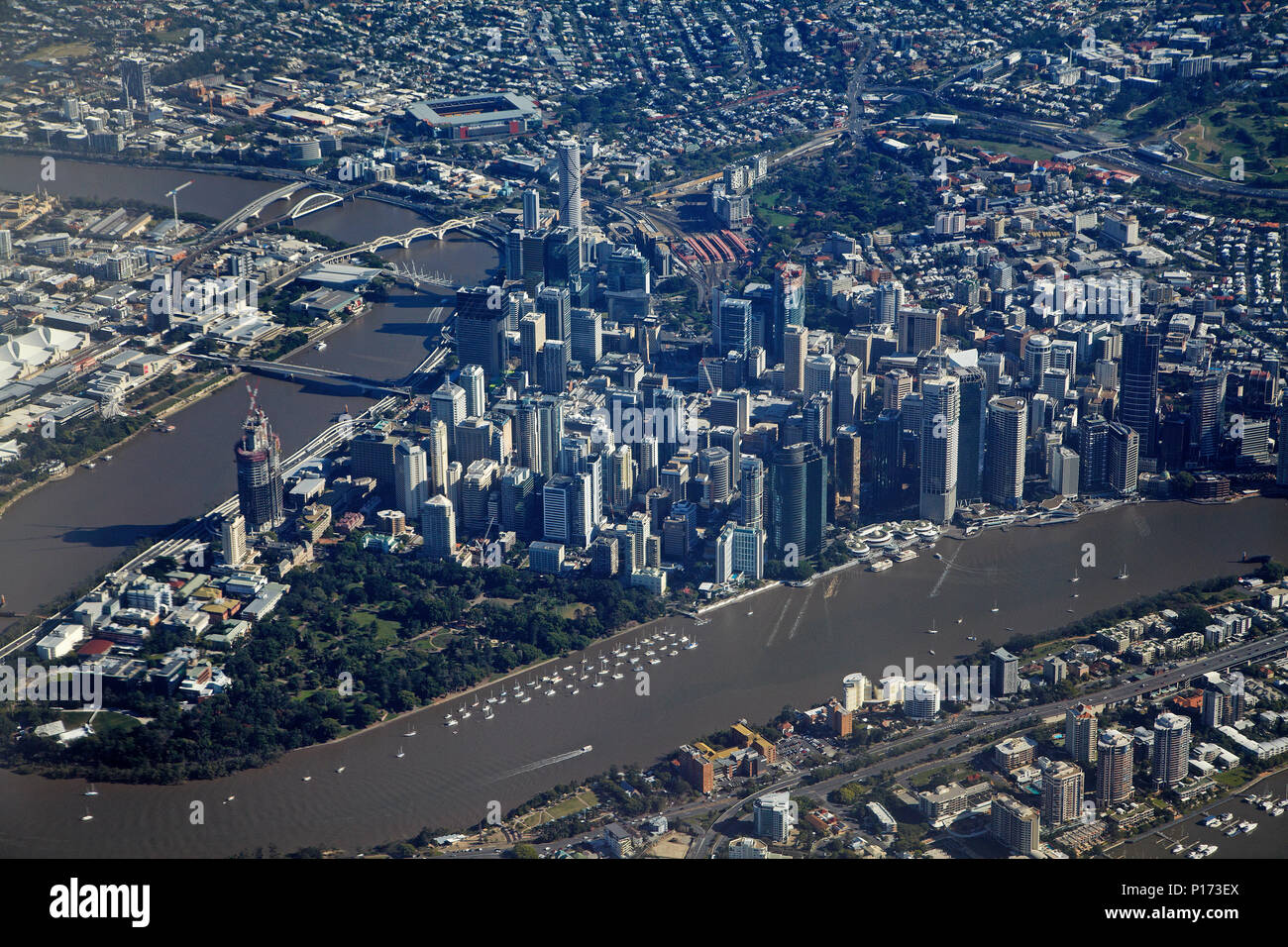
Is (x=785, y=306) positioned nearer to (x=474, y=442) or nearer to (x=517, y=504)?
(x=474, y=442)

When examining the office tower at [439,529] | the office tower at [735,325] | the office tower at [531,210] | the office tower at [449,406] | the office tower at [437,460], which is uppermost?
the office tower at [531,210]

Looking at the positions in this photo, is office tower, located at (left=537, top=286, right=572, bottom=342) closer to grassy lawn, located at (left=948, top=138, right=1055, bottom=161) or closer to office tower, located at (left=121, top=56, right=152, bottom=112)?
grassy lawn, located at (left=948, top=138, right=1055, bottom=161)

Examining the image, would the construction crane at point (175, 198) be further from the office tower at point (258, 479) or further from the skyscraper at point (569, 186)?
the office tower at point (258, 479)

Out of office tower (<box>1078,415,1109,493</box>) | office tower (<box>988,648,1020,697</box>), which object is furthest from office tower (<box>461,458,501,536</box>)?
office tower (<box>1078,415,1109,493</box>)

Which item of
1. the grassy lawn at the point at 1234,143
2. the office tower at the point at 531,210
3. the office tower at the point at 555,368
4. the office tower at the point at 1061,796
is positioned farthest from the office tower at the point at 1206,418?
the office tower at the point at 531,210
